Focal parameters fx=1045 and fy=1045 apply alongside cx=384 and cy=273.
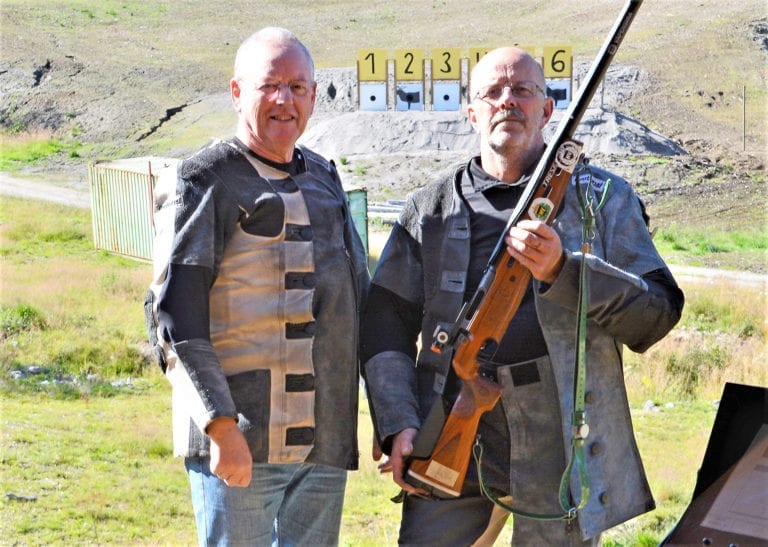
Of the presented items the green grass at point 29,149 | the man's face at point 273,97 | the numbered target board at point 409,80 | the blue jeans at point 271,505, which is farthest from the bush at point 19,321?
the numbered target board at point 409,80

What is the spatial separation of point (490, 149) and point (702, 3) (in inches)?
1231

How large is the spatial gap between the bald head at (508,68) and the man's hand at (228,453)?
40.0 inches

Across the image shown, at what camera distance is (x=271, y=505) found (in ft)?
8.13

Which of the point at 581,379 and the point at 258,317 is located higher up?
the point at 258,317

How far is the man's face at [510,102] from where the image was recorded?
2.51 m

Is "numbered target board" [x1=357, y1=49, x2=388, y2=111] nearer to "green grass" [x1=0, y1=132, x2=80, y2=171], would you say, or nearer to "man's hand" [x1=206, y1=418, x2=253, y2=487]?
"green grass" [x1=0, y1=132, x2=80, y2=171]

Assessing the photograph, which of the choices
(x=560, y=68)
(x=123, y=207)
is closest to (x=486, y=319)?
(x=123, y=207)

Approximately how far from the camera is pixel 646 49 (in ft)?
98.7

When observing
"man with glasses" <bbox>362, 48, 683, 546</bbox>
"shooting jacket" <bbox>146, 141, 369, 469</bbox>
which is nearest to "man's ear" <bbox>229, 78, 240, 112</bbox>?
Result: "shooting jacket" <bbox>146, 141, 369, 469</bbox>

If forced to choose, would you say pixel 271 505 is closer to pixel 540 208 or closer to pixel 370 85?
pixel 540 208

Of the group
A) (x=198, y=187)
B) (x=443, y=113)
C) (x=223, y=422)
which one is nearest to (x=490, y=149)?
(x=198, y=187)

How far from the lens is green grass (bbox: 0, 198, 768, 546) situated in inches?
210

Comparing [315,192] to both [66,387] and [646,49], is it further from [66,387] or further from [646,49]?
[646,49]

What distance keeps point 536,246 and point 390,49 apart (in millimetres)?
30120
